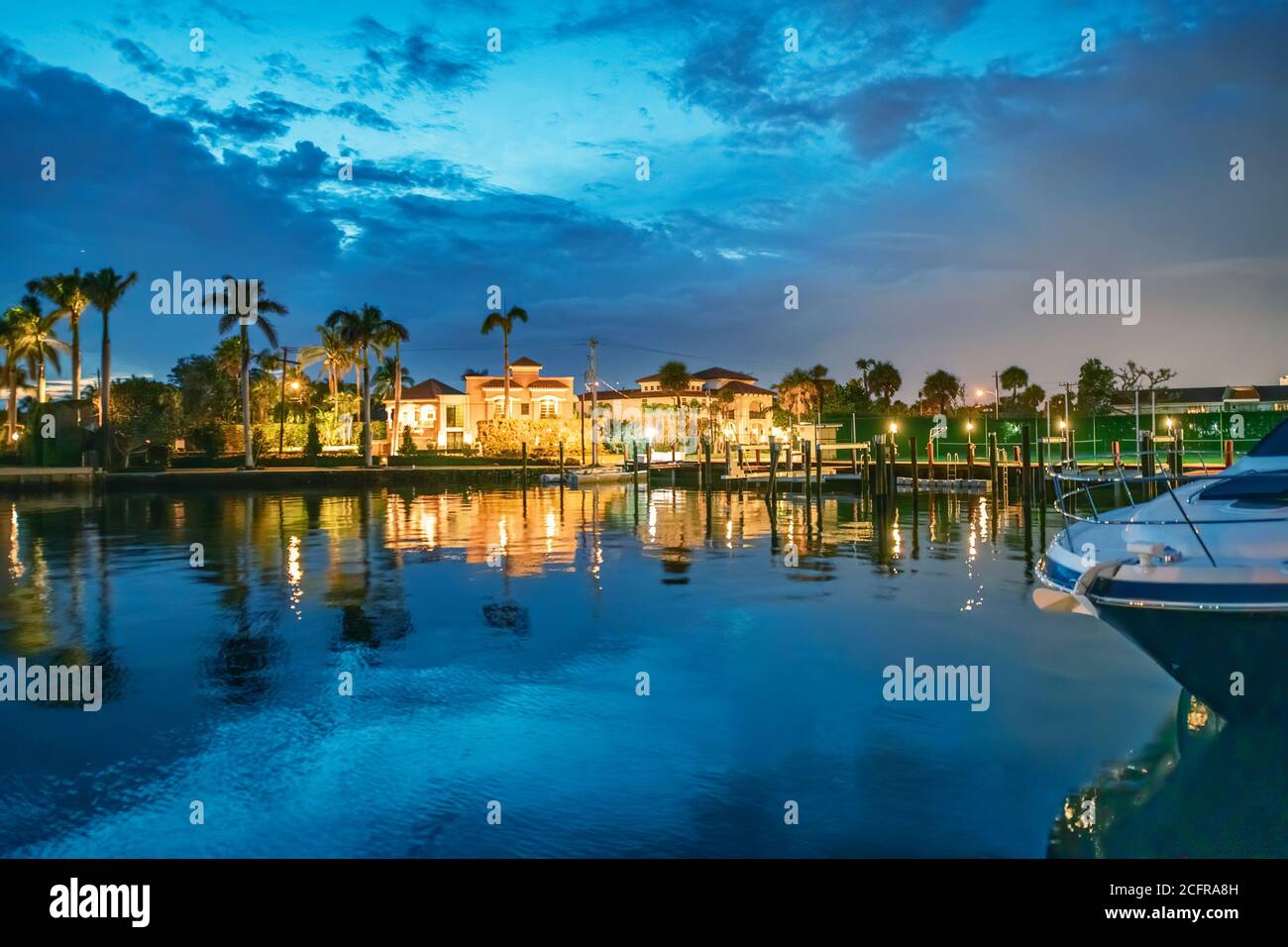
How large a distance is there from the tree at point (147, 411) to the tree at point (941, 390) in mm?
Answer: 75403

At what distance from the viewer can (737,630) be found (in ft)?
42.3

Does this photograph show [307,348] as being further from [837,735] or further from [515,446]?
[837,735]

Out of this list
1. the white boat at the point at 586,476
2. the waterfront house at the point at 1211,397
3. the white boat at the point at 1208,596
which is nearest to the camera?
the white boat at the point at 1208,596

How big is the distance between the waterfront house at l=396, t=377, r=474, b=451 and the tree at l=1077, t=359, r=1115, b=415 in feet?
199

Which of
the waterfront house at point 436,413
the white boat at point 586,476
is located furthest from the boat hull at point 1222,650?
the waterfront house at point 436,413

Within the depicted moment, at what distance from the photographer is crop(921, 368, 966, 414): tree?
4311 inches

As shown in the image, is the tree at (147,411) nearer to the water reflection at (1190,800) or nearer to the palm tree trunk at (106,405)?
the palm tree trunk at (106,405)

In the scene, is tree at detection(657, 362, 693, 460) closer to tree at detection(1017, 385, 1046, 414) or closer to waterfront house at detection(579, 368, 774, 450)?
waterfront house at detection(579, 368, 774, 450)

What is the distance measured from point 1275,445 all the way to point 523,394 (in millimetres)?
86215

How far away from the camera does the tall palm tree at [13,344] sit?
6650 cm

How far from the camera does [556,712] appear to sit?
912 centimetres

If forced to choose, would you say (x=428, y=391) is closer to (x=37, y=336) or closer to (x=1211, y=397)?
(x=37, y=336)
